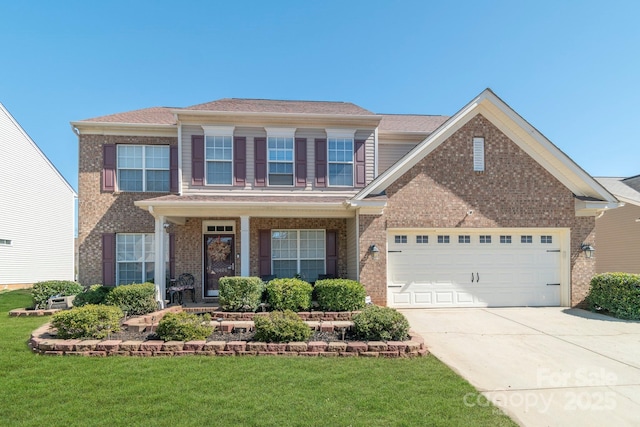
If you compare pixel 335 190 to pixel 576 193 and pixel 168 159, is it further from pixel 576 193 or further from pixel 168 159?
pixel 576 193

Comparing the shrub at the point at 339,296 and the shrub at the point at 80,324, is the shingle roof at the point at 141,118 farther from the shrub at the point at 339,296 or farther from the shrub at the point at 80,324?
the shrub at the point at 339,296

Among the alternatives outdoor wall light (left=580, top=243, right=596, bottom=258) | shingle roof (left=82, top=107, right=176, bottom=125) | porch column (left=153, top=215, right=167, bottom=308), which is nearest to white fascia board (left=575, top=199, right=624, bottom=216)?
outdoor wall light (left=580, top=243, right=596, bottom=258)

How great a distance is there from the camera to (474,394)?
475 centimetres

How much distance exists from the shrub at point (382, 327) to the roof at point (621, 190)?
1347 centimetres

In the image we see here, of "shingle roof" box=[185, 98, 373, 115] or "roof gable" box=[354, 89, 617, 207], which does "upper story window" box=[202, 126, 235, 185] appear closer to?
"shingle roof" box=[185, 98, 373, 115]

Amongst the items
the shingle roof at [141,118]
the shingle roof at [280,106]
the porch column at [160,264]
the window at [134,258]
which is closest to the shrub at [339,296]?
the porch column at [160,264]

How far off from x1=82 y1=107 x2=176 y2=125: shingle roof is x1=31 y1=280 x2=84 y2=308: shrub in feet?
17.8

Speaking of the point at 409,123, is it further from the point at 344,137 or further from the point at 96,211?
the point at 96,211

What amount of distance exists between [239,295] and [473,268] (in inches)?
272

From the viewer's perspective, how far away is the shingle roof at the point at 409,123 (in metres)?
13.9

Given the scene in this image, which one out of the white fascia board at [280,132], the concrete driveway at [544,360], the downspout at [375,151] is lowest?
the concrete driveway at [544,360]

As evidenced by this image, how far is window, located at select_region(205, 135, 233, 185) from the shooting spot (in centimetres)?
1217

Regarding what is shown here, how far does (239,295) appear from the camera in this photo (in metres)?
9.19

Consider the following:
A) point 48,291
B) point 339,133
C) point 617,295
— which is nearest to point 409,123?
point 339,133
